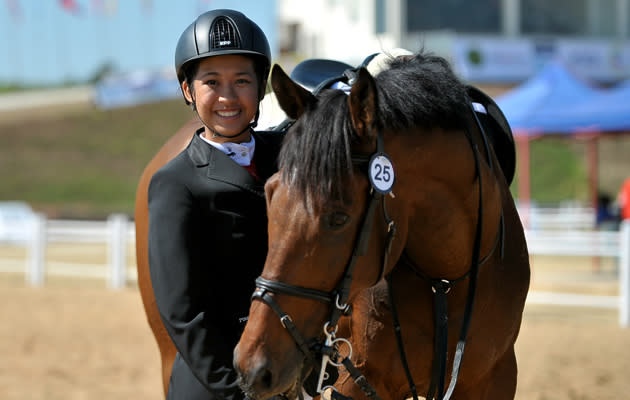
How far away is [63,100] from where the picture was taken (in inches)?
1624

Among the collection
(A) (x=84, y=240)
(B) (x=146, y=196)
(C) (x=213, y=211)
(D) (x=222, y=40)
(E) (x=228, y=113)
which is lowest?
(A) (x=84, y=240)

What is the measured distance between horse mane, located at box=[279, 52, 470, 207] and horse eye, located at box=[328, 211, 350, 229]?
4 centimetres

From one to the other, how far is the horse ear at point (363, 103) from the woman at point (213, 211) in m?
0.46

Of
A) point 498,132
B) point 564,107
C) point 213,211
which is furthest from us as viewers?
point 564,107

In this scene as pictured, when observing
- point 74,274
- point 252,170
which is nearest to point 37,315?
point 74,274

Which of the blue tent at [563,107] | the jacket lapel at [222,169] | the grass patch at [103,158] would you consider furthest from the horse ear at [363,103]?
the grass patch at [103,158]

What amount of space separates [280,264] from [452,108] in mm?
854

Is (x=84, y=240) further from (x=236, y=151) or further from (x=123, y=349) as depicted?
(x=236, y=151)

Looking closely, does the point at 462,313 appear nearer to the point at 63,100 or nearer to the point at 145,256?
the point at 145,256

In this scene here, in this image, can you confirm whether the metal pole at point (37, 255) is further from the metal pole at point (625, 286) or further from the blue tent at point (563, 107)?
the metal pole at point (625, 286)

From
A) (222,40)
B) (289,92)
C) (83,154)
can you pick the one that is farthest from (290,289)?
(83,154)

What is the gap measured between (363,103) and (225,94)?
1.82 feet

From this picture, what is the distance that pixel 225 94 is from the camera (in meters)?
2.26

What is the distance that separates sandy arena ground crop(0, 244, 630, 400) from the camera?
18.6 feet
